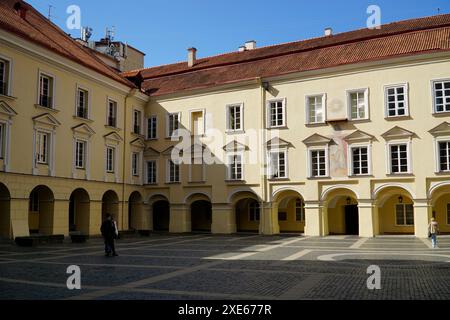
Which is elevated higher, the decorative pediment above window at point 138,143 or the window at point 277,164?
the decorative pediment above window at point 138,143

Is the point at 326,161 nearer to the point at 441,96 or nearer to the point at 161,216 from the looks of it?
the point at 441,96

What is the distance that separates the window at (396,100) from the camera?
29.2 m

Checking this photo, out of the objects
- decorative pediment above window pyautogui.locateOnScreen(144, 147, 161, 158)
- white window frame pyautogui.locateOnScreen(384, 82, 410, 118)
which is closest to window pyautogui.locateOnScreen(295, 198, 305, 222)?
white window frame pyautogui.locateOnScreen(384, 82, 410, 118)

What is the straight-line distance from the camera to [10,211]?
80.0 ft

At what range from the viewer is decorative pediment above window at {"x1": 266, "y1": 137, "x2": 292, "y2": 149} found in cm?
3221

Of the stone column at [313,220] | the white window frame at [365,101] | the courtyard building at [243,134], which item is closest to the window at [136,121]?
the courtyard building at [243,134]

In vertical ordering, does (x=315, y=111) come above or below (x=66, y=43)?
below

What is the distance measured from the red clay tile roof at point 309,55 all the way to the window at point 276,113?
1982 millimetres

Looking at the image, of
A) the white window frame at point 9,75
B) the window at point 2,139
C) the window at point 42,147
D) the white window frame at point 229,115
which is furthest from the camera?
the white window frame at point 229,115

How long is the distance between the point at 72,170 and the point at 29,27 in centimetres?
881

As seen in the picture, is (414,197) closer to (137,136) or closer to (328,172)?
(328,172)

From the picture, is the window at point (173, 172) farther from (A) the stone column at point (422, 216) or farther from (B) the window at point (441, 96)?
(B) the window at point (441, 96)

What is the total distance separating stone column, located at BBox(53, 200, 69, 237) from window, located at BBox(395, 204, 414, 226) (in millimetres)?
21763
